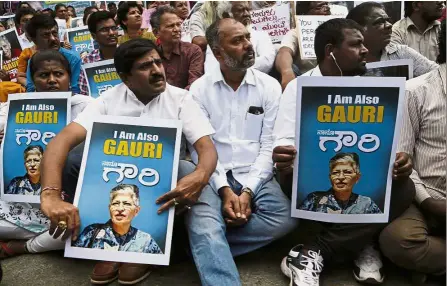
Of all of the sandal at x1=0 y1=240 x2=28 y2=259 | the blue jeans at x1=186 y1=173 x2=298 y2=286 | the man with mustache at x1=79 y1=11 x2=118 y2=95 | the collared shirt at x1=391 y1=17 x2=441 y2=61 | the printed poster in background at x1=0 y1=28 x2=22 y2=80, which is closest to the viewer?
the blue jeans at x1=186 y1=173 x2=298 y2=286

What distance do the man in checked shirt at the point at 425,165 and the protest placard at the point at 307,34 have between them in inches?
69.9

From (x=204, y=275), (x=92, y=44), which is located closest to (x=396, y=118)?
(x=204, y=275)

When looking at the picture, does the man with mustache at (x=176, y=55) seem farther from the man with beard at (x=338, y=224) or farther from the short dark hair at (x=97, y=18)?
the man with beard at (x=338, y=224)

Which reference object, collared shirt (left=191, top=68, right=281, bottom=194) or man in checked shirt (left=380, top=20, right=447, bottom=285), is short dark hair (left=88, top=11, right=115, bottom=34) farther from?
man in checked shirt (left=380, top=20, right=447, bottom=285)

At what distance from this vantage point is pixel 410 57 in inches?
152

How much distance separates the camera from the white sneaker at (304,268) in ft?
8.07

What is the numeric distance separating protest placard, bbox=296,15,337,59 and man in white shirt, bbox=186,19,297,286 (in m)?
1.15

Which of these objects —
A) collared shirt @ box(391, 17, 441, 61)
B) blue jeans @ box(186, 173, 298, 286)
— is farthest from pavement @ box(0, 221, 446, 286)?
collared shirt @ box(391, 17, 441, 61)

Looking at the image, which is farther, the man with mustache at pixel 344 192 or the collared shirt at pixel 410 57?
the collared shirt at pixel 410 57

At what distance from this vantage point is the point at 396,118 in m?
2.33

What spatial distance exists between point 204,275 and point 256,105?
3.78 ft

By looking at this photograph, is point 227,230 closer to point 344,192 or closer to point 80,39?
point 344,192

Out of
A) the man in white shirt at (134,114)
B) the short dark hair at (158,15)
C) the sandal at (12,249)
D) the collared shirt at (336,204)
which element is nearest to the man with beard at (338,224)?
the collared shirt at (336,204)

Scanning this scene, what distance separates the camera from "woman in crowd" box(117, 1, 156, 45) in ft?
18.6
